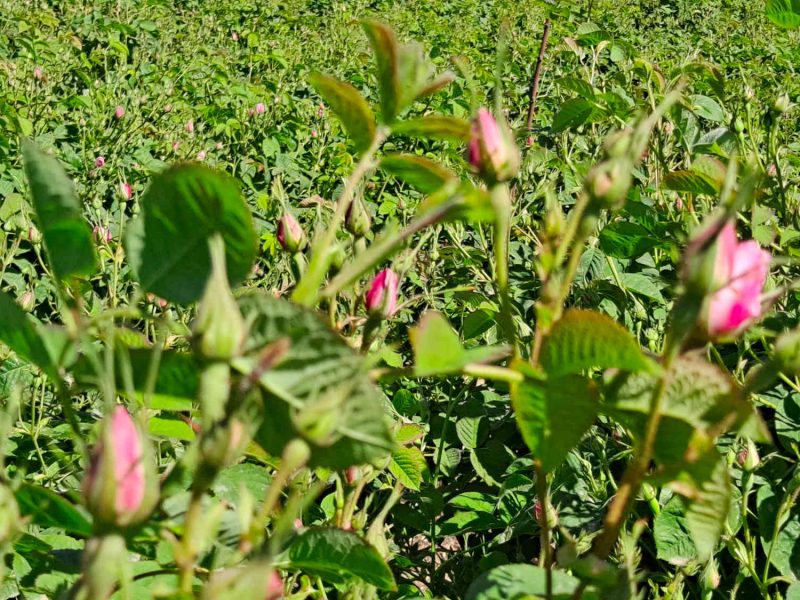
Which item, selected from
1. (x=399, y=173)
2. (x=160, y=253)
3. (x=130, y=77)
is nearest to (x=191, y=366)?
(x=160, y=253)

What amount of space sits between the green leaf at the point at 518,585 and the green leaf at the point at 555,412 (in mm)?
81

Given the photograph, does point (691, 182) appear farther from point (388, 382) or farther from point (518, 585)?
point (518, 585)

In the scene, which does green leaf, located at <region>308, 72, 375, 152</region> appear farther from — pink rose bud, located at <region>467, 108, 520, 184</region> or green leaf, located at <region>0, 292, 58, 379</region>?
green leaf, located at <region>0, 292, 58, 379</region>

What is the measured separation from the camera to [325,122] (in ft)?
10.5

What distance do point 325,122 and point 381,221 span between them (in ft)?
2.66

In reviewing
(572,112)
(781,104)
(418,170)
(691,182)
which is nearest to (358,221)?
(418,170)

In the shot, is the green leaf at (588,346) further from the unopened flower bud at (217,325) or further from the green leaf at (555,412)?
the unopened flower bud at (217,325)

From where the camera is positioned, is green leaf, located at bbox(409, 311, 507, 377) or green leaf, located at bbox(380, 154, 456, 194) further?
green leaf, located at bbox(380, 154, 456, 194)

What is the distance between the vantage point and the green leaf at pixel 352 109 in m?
0.43

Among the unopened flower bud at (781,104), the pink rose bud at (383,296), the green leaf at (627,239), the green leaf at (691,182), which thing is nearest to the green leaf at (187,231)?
the pink rose bud at (383,296)

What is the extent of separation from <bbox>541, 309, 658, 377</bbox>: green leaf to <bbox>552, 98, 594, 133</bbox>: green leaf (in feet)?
3.08

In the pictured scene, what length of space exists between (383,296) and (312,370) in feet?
0.89

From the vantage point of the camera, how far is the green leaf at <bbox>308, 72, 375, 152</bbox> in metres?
0.43

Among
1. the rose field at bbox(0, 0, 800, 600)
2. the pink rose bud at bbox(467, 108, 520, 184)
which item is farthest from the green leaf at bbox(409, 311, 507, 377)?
the pink rose bud at bbox(467, 108, 520, 184)
